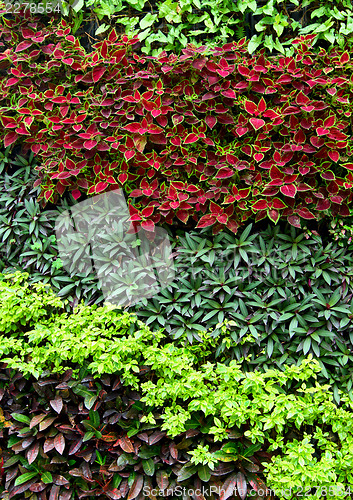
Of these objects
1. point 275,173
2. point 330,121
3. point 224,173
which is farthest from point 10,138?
point 330,121

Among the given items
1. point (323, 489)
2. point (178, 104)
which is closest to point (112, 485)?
point (323, 489)

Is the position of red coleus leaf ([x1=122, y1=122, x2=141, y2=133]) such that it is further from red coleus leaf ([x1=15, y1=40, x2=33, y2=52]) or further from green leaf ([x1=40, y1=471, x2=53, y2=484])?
green leaf ([x1=40, y1=471, x2=53, y2=484])

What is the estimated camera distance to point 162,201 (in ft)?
8.00

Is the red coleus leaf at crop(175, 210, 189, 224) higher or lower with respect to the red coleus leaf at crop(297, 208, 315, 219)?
higher

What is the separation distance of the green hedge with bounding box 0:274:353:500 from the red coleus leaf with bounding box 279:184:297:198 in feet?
3.14

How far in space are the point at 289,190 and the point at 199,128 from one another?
0.70 metres

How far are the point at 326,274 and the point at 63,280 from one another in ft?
5.52

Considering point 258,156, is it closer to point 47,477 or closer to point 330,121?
point 330,121

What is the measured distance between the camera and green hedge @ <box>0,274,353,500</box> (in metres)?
2.00

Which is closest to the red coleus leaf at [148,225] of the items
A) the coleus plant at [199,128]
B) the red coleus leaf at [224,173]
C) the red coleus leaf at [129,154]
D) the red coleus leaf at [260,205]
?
the coleus plant at [199,128]

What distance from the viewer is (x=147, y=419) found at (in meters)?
2.13

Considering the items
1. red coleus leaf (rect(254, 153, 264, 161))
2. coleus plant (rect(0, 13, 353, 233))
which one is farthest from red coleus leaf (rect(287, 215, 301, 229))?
red coleus leaf (rect(254, 153, 264, 161))

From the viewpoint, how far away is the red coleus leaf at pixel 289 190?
2.29 m

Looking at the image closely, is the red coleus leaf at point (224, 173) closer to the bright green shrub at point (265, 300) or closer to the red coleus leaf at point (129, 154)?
the bright green shrub at point (265, 300)
